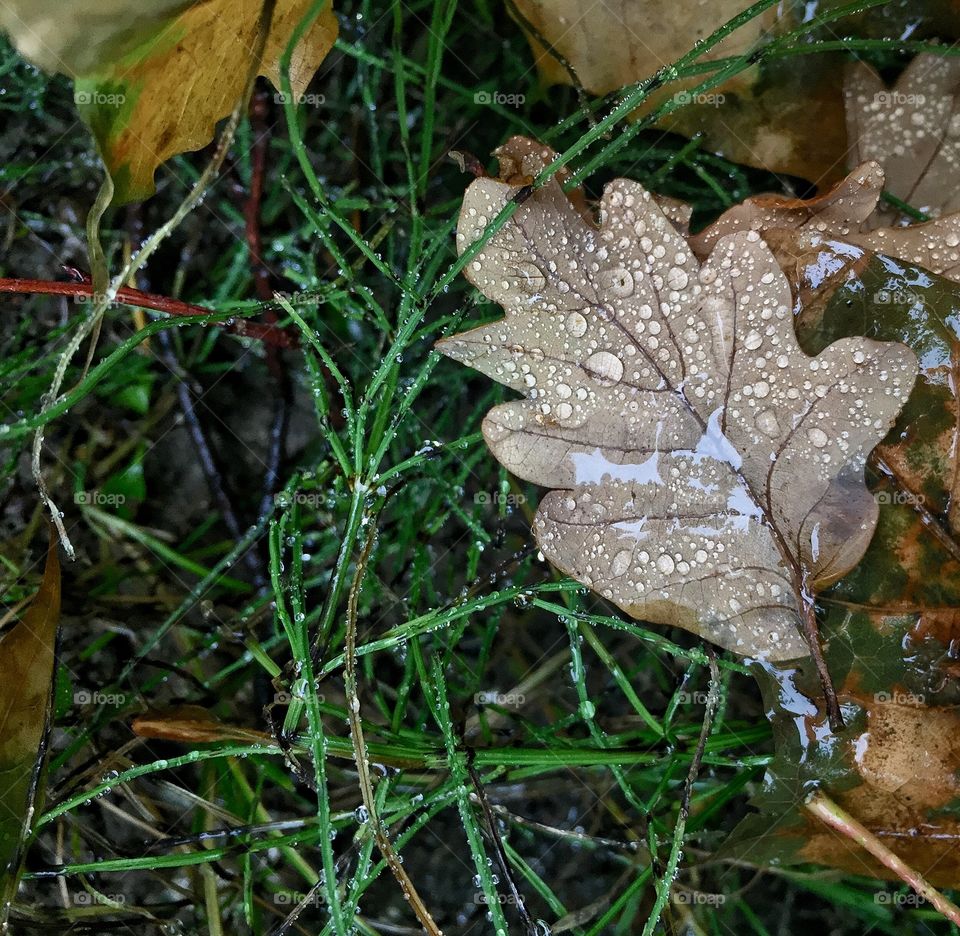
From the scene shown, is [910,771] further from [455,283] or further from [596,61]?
[596,61]

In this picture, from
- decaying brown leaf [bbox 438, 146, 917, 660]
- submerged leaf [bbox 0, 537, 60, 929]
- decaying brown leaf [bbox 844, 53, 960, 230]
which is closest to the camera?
decaying brown leaf [bbox 438, 146, 917, 660]

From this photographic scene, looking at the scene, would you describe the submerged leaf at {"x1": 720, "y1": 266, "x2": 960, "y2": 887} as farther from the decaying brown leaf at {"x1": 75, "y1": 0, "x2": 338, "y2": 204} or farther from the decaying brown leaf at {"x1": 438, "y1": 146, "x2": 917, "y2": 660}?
the decaying brown leaf at {"x1": 75, "y1": 0, "x2": 338, "y2": 204}

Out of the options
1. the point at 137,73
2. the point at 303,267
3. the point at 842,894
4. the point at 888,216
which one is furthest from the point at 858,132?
the point at 842,894

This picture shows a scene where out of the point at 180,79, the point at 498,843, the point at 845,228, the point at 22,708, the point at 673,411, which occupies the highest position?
the point at 180,79

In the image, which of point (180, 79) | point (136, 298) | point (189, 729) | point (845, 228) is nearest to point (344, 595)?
point (189, 729)

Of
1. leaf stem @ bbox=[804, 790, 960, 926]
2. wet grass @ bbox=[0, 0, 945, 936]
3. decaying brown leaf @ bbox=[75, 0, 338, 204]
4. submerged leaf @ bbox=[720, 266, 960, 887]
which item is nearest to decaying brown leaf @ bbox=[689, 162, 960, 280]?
submerged leaf @ bbox=[720, 266, 960, 887]

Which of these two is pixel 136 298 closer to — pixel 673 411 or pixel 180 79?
pixel 180 79
